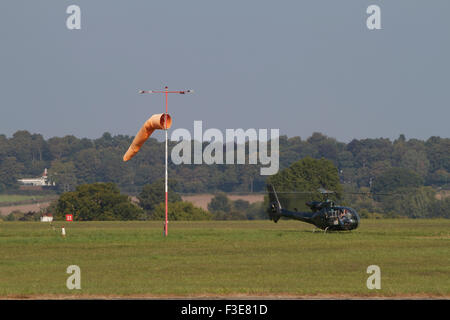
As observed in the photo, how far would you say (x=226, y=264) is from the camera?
45.3m

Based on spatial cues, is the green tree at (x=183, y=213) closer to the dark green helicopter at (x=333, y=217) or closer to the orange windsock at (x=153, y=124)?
the orange windsock at (x=153, y=124)

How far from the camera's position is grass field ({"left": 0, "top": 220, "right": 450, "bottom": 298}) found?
34.1 meters

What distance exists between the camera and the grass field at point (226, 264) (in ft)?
112

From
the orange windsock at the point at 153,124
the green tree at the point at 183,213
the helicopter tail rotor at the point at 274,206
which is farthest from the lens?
the green tree at the point at 183,213

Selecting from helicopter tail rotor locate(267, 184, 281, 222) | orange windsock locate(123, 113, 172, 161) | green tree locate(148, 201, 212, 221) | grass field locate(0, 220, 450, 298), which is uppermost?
orange windsock locate(123, 113, 172, 161)

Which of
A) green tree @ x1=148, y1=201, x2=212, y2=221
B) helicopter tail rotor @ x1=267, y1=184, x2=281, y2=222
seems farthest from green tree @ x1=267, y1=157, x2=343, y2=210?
helicopter tail rotor @ x1=267, y1=184, x2=281, y2=222

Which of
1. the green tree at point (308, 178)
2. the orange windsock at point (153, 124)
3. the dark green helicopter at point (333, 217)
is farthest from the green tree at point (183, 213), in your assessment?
the dark green helicopter at point (333, 217)

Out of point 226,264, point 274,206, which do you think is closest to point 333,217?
point 274,206

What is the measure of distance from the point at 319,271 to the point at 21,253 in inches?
792

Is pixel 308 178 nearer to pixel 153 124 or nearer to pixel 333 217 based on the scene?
pixel 153 124

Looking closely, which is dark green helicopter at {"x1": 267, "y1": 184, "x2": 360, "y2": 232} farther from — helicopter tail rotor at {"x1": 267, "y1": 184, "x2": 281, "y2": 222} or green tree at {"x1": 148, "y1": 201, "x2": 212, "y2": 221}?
green tree at {"x1": 148, "y1": 201, "x2": 212, "y2": 221}
